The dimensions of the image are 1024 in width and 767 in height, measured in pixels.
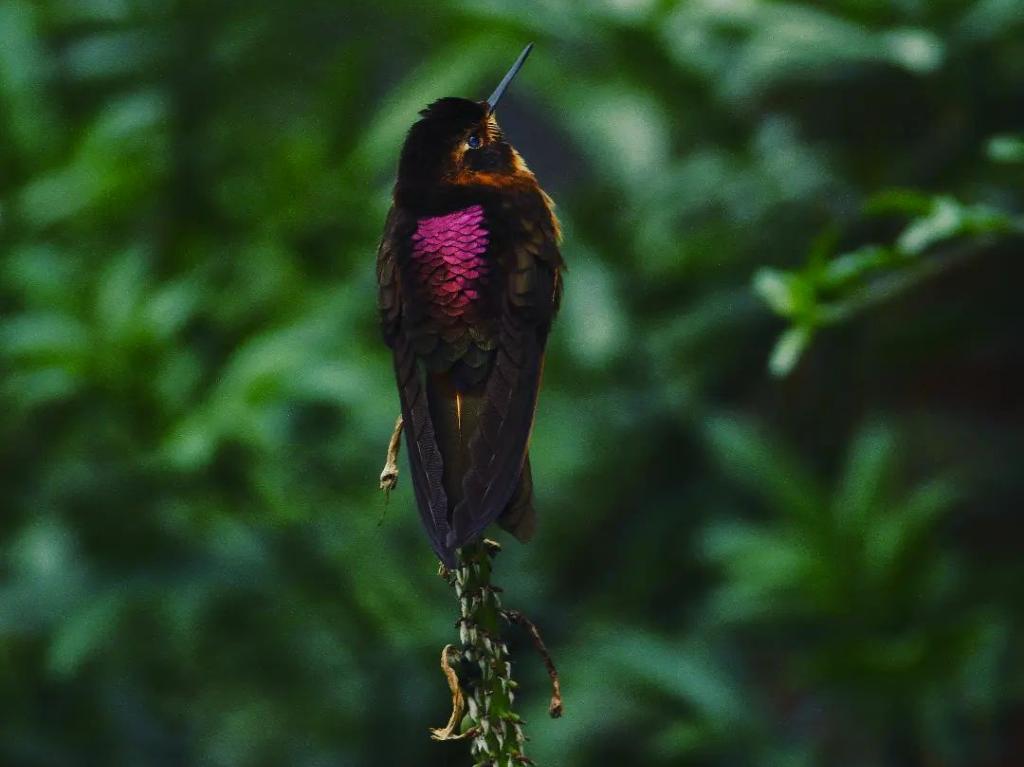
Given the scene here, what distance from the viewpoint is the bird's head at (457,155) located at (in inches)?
21.4

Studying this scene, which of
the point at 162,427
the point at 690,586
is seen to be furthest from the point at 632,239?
the point at 162,427

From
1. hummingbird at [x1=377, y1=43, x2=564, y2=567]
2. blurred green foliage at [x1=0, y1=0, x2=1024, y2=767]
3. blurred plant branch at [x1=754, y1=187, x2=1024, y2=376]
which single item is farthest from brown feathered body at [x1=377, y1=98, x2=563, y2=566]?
blurred green foliage at [x1=0, y1=0, x2=1024, y2=767]

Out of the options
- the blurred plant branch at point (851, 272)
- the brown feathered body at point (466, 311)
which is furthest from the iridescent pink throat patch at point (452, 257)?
the blurred plant branch at point (851, 272)

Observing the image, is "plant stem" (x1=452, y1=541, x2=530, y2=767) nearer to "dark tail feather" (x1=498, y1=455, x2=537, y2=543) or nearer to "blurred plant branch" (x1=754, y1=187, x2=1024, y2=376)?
"dark tail feather" (x1=498, y1=455, x2=537, y2=543)

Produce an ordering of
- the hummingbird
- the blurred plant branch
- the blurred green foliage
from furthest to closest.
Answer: the blurred green foliage < the blurred plant branch < the hummingbird

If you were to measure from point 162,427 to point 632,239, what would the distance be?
1.04 metres

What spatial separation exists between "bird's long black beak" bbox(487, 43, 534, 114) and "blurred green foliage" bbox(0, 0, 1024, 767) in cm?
144

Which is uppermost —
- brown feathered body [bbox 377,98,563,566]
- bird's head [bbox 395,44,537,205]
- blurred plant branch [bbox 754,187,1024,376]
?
blurred plant branch [bbox 754,187,1024,376]

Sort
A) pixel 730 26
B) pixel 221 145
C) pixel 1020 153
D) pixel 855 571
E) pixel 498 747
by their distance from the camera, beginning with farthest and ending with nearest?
pixel 221 145
pixel 855 571
pixel 730 26
pixel 1020 153
pixel 498 747

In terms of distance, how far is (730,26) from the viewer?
2.31m

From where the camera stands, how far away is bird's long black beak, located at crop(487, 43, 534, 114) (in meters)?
0.51

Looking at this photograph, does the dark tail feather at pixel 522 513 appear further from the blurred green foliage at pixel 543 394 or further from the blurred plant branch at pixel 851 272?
the blurred green foliage at pixel 543 394

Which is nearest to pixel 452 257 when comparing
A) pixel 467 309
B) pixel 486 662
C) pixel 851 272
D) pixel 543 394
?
pixel 467 309

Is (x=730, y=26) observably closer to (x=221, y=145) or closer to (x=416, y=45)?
(x=416, y=45)
